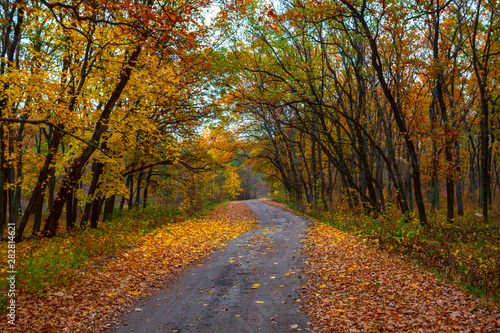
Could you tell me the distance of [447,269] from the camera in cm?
620

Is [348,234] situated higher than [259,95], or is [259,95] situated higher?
[259,95]

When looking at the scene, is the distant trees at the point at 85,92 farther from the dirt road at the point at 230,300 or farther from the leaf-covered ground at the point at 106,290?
the dirt road at the point at 230,300

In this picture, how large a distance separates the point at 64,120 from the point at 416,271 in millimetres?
10097

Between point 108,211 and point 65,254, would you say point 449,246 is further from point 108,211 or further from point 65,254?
point 108,211

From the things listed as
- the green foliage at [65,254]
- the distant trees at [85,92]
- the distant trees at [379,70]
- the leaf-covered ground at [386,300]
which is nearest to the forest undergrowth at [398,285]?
the leaf-covered ground at [386,300]

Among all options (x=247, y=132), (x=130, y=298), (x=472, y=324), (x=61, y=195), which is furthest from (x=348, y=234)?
(x=247, y=132)

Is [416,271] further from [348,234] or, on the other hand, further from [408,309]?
[348,234]

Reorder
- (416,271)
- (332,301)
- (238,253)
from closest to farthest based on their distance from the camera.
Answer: (332,301) → (416,271) → (238,253)

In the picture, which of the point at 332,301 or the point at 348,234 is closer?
the point at 332,301

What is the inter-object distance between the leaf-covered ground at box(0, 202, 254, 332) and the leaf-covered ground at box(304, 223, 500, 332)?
3.44 metres

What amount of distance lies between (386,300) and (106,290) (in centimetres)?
527

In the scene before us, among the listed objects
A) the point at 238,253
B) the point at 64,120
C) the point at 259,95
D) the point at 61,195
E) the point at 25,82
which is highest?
the point at 259,95

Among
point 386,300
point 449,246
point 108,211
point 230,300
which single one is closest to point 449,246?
point 449,246

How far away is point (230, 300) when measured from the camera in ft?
18.6
